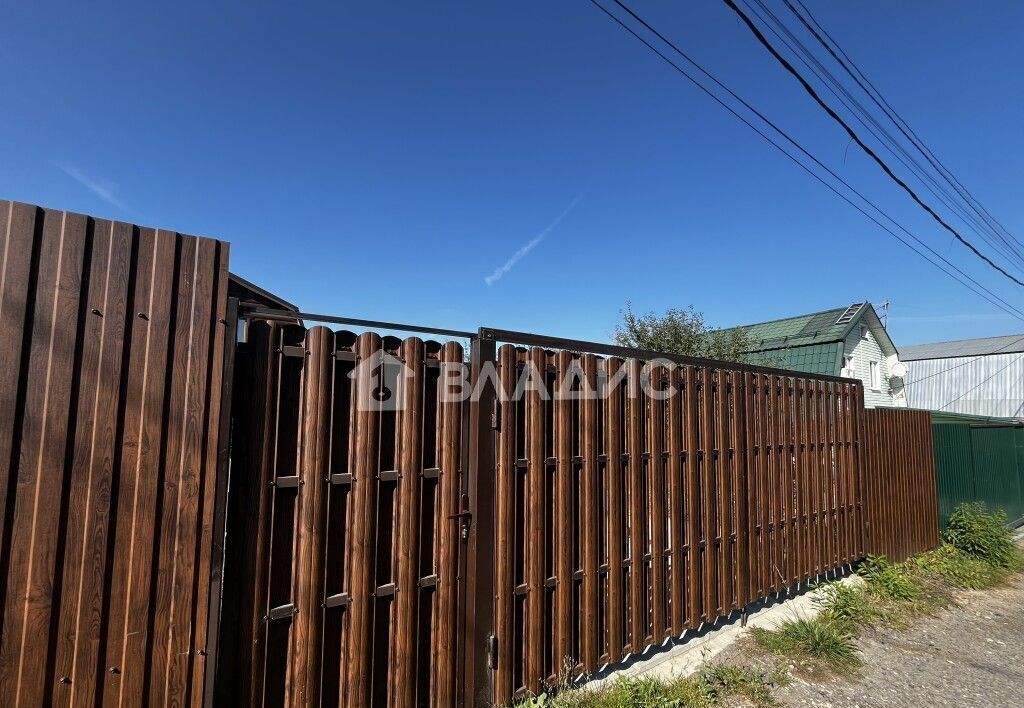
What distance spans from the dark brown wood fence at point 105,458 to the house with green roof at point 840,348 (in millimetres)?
14903

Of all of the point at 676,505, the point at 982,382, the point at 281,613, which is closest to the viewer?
the point at 281,613

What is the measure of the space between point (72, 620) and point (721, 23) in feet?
19.0

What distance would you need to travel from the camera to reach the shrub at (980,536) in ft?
18.9

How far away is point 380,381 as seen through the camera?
2156mm

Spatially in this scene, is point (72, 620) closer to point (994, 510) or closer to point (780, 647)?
point (780, 647)

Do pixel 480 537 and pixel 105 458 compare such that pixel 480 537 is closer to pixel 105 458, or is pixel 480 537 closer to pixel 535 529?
pixel 535 529

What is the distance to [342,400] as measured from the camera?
6.75ft

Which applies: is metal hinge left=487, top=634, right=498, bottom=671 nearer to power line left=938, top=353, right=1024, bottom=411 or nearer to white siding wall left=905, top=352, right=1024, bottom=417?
white siding wall left=905, top=352, right=1024, bottom=417

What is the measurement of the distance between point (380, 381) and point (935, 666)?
176 inches

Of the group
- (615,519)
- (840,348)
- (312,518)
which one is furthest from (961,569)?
(840,348)

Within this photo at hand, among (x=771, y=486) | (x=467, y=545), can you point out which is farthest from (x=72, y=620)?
(x=771, y=486)

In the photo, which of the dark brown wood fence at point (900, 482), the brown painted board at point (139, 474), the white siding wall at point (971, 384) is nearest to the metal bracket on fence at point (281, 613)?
the brown painted board at point (139, 474)

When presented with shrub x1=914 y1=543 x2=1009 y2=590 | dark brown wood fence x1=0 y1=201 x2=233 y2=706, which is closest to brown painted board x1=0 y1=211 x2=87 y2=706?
dark brown wood fence x1=0 y1=201 x2=233 y2=706

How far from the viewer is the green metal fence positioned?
6.54 metres
